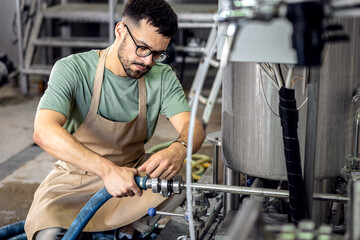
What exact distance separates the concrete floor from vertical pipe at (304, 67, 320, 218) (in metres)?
1.39

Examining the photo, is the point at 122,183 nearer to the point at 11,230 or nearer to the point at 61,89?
the point at 61,89

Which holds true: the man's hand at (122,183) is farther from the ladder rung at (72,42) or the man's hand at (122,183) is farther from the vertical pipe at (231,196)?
the ladder rung at (72,42)

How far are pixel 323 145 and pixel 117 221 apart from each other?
73cm

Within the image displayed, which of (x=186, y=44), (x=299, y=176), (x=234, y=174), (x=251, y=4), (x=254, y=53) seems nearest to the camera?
(x=251, y=4)

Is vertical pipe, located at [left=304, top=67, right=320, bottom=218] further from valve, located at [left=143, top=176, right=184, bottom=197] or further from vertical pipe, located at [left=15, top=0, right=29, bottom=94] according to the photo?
vertical pipe, located at [left=15, top=0, right=29, bottom=94]

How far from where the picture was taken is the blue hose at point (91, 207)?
4.54ft

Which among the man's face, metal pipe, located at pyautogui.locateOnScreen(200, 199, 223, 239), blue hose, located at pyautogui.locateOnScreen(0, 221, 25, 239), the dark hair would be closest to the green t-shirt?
the man's face

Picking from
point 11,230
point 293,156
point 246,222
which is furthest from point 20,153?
point 246,222

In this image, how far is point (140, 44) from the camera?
159 cm

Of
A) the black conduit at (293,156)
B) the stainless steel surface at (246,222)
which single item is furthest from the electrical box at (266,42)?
the stainless steel surface at (246,222)

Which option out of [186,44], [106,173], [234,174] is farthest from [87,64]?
[186,44]

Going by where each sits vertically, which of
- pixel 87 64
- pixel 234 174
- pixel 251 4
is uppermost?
pixel 251 4

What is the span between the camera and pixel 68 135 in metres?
1.50

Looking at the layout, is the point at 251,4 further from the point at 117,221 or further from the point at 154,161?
the point at 117,221
